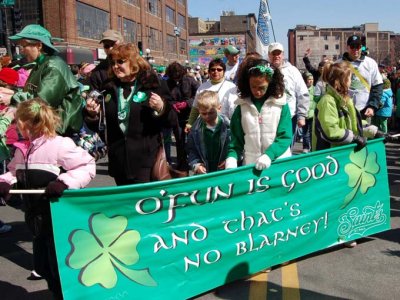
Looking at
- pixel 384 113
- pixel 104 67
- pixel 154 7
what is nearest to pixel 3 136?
pixel 104 67

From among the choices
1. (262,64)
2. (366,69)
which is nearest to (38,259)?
(262,64)

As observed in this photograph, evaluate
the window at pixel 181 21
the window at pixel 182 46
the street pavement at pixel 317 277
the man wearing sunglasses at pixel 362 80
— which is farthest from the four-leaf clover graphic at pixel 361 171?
the window at pixel 181 21

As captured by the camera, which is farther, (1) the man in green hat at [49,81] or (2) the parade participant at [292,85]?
(2) the parade participant at [292,85]

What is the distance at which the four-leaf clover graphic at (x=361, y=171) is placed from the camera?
4.24 m

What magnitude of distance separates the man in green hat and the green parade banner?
44.7 inches

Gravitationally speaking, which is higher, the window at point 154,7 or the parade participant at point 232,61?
the window at point 154,7

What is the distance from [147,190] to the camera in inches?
124

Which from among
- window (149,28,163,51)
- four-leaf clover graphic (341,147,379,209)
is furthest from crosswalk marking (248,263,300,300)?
window (149,28,163,51)

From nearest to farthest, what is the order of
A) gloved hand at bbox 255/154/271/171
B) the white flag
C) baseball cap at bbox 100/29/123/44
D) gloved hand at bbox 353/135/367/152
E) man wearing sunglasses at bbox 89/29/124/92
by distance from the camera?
gloved hand at bbox 255/154/271/171, gloved hand at bbox 353/135/367/152, man wearing sunglasses at bbox 89/29/124/92, baseball cap at bbox 100/29/123/44, the white flag

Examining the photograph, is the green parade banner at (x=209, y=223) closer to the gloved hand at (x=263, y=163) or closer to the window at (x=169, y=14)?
the gloved hand at (x=263, y=163)

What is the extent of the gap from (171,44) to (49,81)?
203 ft

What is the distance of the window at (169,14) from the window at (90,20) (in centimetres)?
2177

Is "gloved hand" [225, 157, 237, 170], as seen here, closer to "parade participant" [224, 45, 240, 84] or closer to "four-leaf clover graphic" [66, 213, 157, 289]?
"four-leaf clover graphic" [66, 213, 157, 289]

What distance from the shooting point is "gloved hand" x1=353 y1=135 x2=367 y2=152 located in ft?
13.8
